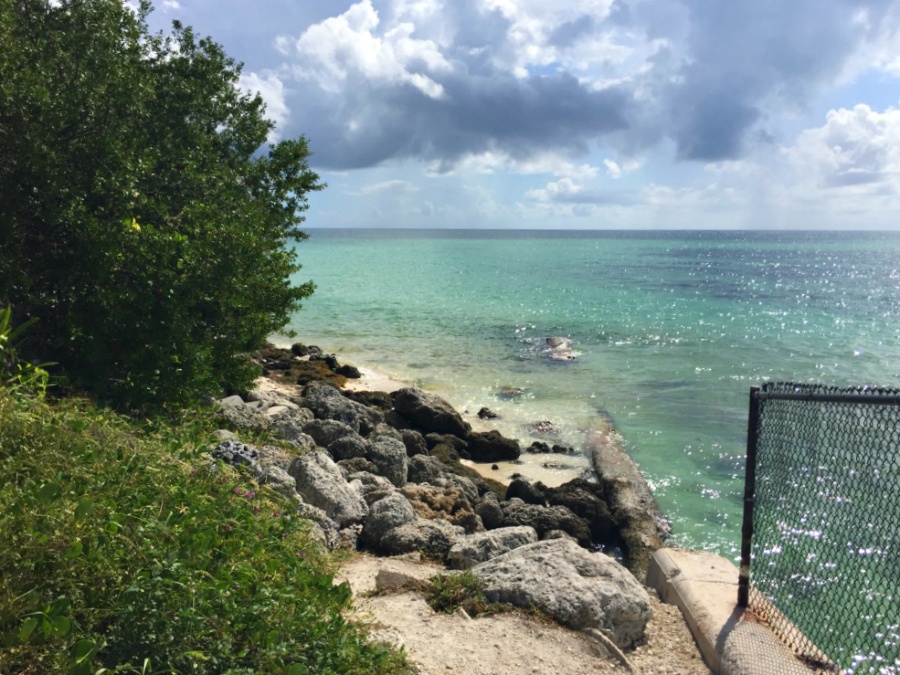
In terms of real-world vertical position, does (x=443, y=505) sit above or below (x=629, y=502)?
above

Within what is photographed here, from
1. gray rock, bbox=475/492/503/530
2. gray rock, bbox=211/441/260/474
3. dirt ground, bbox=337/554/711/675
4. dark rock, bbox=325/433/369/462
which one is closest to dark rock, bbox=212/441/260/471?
gray rock, bbox=211/441/260/474

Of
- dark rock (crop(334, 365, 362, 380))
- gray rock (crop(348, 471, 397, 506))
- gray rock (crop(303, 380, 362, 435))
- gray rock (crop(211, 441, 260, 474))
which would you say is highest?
gray rock (crop(211, 441, 260, 474))

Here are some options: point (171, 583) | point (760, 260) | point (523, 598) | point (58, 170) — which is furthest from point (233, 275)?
point (760, 260)

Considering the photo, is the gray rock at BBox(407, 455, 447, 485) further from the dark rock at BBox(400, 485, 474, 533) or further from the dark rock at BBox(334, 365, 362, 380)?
the dark rock at BBox(334, 365, 362, 380)

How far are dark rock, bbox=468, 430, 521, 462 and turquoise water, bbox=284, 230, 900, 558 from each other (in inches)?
24.6

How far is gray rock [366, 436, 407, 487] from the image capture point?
38.2 feet

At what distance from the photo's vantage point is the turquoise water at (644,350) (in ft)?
54.6

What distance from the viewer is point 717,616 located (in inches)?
250

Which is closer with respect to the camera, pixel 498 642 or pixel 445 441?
pixel 498 642

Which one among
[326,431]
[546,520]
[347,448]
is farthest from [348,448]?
[546,520]

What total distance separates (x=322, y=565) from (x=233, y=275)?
4436mm

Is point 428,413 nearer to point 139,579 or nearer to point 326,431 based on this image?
point 326,431

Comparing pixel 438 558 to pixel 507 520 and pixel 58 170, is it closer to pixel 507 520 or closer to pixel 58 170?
pixel 507 520

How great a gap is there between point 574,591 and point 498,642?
0.91m
